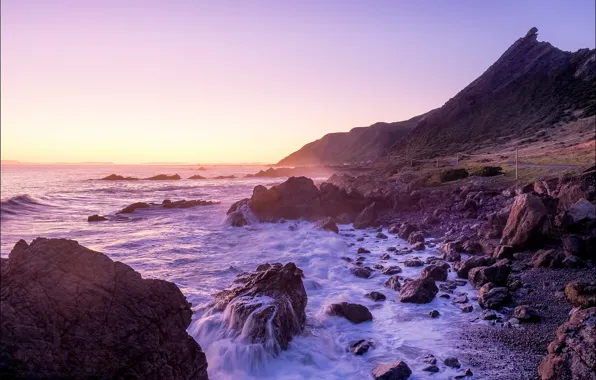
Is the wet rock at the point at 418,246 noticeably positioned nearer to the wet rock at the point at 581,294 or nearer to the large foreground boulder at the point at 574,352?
the wet rock at the point at 581,294

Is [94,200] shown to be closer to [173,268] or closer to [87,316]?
[173,268]

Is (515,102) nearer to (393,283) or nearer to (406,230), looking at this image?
(406,230)

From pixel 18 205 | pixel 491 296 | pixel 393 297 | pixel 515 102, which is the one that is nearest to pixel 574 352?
pixel 491 296

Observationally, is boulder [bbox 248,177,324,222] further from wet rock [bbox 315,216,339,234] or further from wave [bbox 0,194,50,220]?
wave [bbox 0,194,50,220]

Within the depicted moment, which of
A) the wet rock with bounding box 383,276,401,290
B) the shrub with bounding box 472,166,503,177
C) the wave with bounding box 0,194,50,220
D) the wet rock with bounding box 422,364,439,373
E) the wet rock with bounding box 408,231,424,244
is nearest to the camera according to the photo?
the wet rock with bounding box 422,364,439,373

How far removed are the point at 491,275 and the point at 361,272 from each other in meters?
4.04

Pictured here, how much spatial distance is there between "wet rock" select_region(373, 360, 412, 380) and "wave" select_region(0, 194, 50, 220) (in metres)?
Result: 28.2

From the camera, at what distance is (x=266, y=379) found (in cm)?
767

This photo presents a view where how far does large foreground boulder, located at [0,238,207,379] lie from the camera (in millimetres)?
5215

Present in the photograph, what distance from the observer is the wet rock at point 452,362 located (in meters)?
7.65

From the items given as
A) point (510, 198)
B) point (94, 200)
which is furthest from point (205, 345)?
point (94, 200)

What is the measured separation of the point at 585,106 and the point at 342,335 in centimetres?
5932

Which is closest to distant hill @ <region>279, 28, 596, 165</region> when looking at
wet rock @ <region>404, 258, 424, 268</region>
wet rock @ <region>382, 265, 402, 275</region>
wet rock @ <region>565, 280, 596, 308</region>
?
wet rock @ <region>404, 258, 424, 268</region>

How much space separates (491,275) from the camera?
37.8 feet
